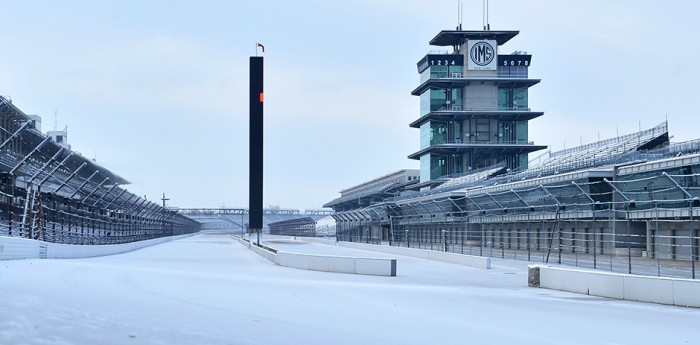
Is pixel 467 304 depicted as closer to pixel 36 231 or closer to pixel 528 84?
pixel 36 231

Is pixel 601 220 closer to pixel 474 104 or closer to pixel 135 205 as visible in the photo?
pixel 135 205

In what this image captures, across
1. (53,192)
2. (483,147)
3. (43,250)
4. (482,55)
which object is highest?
(482,55)

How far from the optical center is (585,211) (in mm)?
39719

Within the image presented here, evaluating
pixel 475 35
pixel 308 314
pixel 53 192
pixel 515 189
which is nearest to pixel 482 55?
pixel 475 35

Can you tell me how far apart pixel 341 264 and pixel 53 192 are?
43.1ft

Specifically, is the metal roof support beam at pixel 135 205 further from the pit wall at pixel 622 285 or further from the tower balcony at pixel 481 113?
the tower balcony at pixel 481 113

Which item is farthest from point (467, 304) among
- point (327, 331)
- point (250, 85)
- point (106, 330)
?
point (250, 85)

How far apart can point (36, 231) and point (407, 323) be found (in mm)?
24560

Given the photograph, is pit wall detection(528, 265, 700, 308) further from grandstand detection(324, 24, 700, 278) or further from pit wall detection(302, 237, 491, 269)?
pit wall detection(302, 237, 491, 269)

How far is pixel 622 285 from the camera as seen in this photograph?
2233cm

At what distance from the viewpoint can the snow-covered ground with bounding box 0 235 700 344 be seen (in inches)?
417

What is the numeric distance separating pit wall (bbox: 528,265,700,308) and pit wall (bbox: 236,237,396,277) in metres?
6.97

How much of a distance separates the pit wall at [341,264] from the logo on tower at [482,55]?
60611 millimetres

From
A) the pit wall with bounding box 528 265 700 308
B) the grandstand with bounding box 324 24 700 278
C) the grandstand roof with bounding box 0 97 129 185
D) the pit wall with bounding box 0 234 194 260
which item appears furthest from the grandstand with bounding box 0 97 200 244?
the grandstand with bounding box 324 24 700 278
